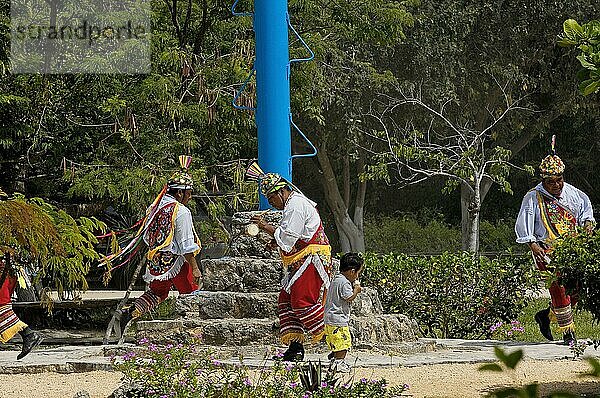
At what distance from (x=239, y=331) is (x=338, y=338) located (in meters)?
1.13

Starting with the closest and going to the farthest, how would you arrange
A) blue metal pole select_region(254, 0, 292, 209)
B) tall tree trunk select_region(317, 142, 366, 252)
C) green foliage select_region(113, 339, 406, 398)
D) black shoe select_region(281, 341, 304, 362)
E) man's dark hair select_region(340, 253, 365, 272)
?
1. green foliage select_region(113, 339, 406, 398)
2. black shoe select_region(281, 341, 304, 362)
3. man's dark hair select_region(340, 253, 365, 272)
4. blue metal pole select_region(254, 0, 292, 209)
5. tall tree trunk select_region(317, 142, 366, 252)

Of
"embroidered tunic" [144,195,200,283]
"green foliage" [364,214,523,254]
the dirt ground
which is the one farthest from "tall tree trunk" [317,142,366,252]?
the dirt ground

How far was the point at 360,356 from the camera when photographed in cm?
830

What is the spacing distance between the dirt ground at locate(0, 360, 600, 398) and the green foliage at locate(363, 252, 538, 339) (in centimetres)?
225

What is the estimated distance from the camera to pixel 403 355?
850cm

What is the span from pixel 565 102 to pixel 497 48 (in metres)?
2.08

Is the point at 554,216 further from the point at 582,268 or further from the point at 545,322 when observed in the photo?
the point at 582,268

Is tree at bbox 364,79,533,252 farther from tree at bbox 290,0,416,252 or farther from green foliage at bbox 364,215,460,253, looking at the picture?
green foliage at bbox 364,215,460,253

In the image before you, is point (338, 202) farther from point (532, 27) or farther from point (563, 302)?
point (563, 302)

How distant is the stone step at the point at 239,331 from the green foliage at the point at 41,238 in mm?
763

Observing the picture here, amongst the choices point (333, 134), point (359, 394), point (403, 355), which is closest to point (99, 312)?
point (403, 355)

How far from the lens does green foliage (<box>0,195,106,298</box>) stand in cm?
703

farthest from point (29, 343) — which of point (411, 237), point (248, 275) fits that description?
point (411, 237)

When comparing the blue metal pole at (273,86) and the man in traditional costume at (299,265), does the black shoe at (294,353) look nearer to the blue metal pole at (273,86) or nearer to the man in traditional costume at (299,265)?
the man in traditional costume at (299,265)
